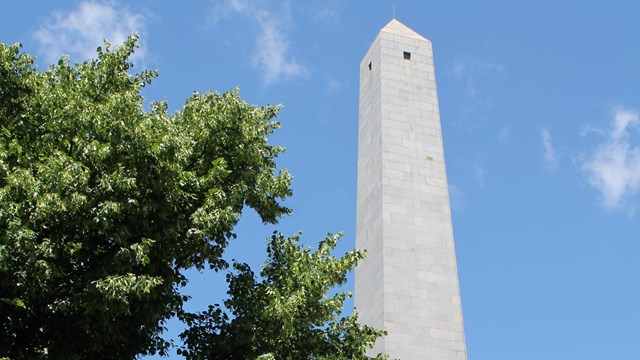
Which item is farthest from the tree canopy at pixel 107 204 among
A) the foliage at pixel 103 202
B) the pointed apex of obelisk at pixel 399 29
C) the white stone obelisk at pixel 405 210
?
the pointed apex of obelisk at pixel 399 29

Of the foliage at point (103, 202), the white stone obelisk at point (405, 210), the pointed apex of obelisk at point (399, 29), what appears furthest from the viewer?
the pointed apex of obelisk at point (399, 29)

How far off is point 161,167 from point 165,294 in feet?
9.20

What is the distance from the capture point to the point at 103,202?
46.3ft

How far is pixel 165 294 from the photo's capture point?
15672 mm

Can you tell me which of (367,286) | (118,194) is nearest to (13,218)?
(118,194)

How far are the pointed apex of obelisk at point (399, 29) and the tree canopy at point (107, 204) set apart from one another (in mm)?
17425

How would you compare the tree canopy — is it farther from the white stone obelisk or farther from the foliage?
the white stone obelisk

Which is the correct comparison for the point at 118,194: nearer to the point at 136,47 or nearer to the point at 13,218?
the point at 13,218

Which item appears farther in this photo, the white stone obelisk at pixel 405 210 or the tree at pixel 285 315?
the white stone obelisk at pixel 405 210

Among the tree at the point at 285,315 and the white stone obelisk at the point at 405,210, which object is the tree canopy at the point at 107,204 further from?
the white stone obelisk at the point at 405,210

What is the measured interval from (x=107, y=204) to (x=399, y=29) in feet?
74.7

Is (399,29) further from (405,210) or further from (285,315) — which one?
(285,315)

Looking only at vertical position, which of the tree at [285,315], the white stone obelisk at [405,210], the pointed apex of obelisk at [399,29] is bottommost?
the tree at [285,315]

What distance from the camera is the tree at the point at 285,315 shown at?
15.9m
